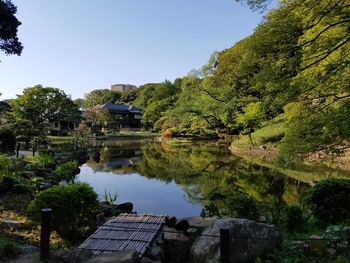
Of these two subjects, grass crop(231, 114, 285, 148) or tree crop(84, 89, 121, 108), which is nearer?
grass crop(231, 114, 285, 148)

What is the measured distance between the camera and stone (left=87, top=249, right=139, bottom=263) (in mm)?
→ 4012

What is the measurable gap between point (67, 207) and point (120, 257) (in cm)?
199

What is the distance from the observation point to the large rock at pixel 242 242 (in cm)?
462

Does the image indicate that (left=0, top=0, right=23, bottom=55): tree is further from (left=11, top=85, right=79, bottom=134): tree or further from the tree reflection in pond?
(left=11, top=85, right=79, bottom=134): tree

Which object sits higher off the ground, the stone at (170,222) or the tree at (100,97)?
the tree at (100,97)

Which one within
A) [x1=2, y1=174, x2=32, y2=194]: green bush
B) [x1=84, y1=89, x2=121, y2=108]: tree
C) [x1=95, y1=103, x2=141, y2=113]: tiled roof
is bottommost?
[x1=2, y1=174, x2=32, y2=194]: green bush

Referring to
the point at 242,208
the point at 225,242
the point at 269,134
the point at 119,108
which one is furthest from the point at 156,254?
the point at 119,108

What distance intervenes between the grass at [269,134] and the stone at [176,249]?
20295mm

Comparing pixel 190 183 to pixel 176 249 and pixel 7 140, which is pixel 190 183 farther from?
pixel 7 140

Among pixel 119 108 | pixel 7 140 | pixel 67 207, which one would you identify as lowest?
pixel 67 207

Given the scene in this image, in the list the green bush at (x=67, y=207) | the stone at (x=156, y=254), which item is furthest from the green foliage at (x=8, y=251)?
the stone at (x=156, y=254)

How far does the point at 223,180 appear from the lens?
1477 cm

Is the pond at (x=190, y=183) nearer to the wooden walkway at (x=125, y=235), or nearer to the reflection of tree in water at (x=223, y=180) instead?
the reflection of tree in water at (x=223, y=180)

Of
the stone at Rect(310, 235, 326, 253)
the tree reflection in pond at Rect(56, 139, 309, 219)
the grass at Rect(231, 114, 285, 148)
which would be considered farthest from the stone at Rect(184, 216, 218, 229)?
the grass at Rect(231, 114, 285, 148)
